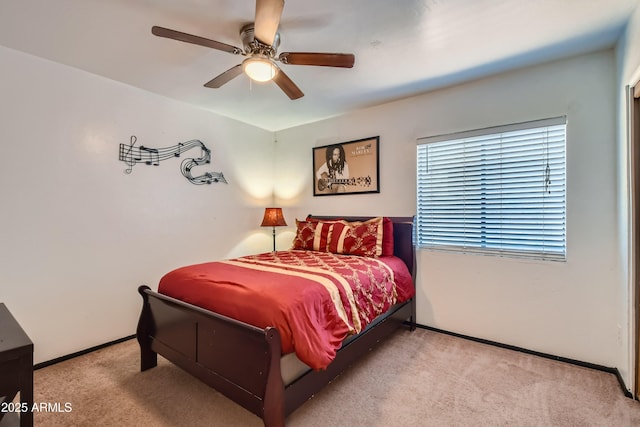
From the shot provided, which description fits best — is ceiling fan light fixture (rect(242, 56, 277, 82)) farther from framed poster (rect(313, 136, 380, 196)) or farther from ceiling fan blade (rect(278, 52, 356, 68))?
framed poster (rect(313, 136, 380, 196))

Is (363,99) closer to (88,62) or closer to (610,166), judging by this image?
(610,166)

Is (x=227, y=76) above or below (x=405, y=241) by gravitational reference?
above

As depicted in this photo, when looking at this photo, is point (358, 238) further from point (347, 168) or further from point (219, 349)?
point (219, 349)

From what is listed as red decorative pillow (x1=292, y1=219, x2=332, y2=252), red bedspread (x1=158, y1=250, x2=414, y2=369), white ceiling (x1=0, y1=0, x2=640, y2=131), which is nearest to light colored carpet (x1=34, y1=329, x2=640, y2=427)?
red bedspread (x1=158, y1=250, x2=414, y2=369)

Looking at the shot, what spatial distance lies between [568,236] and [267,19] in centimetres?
277

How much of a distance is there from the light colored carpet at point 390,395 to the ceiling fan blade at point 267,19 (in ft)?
7.51

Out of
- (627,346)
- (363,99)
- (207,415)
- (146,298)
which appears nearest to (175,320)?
(146,298)

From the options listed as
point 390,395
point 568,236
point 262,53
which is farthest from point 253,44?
point 568,236

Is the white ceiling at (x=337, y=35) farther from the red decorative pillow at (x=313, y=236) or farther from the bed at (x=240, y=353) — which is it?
the bed at (x=240, y=353)

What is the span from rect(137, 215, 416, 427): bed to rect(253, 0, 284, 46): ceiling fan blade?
Result: 64.3 inches

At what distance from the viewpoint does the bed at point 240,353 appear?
151cm

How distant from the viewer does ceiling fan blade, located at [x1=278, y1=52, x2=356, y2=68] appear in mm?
1895

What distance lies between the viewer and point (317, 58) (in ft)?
6.33

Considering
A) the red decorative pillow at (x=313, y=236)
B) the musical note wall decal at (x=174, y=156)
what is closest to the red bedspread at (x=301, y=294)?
the red decorative pillow at (x=313, y=236)
